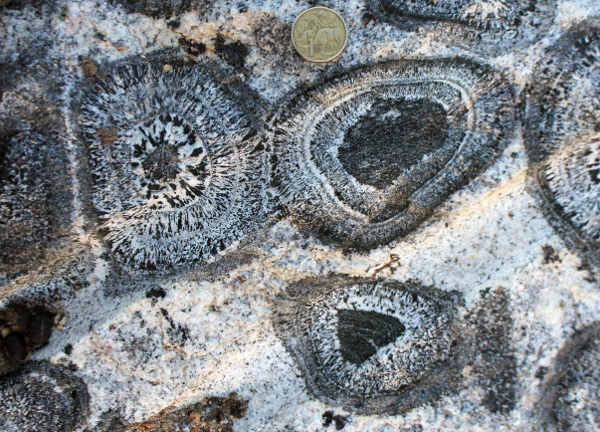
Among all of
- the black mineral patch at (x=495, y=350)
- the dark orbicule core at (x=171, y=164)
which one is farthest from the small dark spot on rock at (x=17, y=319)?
the black mineral patch at (x=495, y=350)

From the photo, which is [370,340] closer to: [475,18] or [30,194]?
[475,18]

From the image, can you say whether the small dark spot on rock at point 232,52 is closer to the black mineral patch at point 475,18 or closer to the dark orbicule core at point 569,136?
the black mineral patch at point 475,18

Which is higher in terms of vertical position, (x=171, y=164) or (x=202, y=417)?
(x=171, y=164)

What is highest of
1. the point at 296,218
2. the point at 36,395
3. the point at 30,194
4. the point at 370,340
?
the point at 30,194

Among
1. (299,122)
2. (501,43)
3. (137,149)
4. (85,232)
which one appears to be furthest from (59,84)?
(501,43)

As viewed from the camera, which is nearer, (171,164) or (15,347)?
(15,347)

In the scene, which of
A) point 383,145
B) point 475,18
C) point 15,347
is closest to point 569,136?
point 475,18
